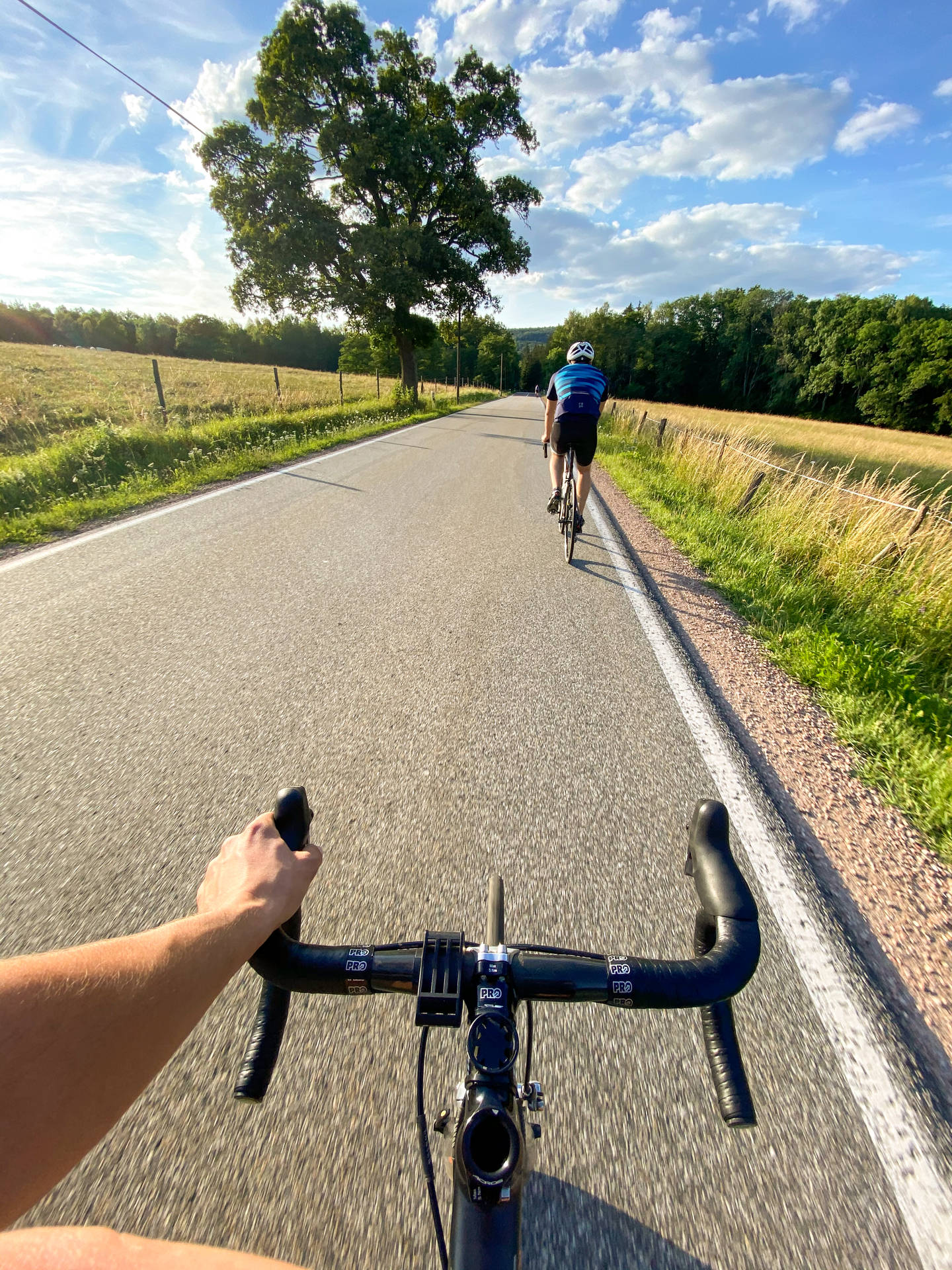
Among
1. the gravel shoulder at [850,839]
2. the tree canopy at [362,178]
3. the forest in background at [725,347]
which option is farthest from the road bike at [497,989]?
the forest in background at [725,347]

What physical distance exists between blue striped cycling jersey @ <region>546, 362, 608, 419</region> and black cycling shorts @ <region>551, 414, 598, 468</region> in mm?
52

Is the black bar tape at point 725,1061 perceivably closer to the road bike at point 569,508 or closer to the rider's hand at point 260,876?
the rider's hand at point 260,876

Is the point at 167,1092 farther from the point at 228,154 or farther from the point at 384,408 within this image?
the point at 228,154

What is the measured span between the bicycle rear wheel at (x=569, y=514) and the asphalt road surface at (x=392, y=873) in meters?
1.11

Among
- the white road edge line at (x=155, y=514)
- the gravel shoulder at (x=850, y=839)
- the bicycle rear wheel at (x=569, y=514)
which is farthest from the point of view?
the bicycle rear wheel at (x=569, y=514)

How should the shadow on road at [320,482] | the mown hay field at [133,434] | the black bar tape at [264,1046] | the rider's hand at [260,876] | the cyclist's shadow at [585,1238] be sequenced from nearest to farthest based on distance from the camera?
the black bar tape at [264,1046]
the rider's hand at [260,876]
the cyclist's shadow at [585,1238]
the mown hay field at [133,434]
the shadow on road at [320,482]

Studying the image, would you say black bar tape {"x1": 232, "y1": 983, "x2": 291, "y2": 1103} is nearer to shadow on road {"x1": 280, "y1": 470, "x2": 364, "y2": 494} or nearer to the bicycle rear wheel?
the bicycle rear wheel

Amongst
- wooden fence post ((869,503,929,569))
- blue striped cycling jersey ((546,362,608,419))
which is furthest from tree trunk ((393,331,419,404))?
wooden fence post ((869,503,929,569))

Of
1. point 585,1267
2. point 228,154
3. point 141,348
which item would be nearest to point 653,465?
point 585,1267

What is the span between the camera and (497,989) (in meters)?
0.87

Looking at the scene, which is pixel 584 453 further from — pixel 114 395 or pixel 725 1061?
pixel 114 395

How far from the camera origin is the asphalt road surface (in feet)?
3.97

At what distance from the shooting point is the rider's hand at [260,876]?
102cm

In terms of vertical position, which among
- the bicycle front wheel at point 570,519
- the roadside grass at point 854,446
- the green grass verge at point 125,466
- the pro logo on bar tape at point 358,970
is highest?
the pro logo on bar tape at point 358,970
